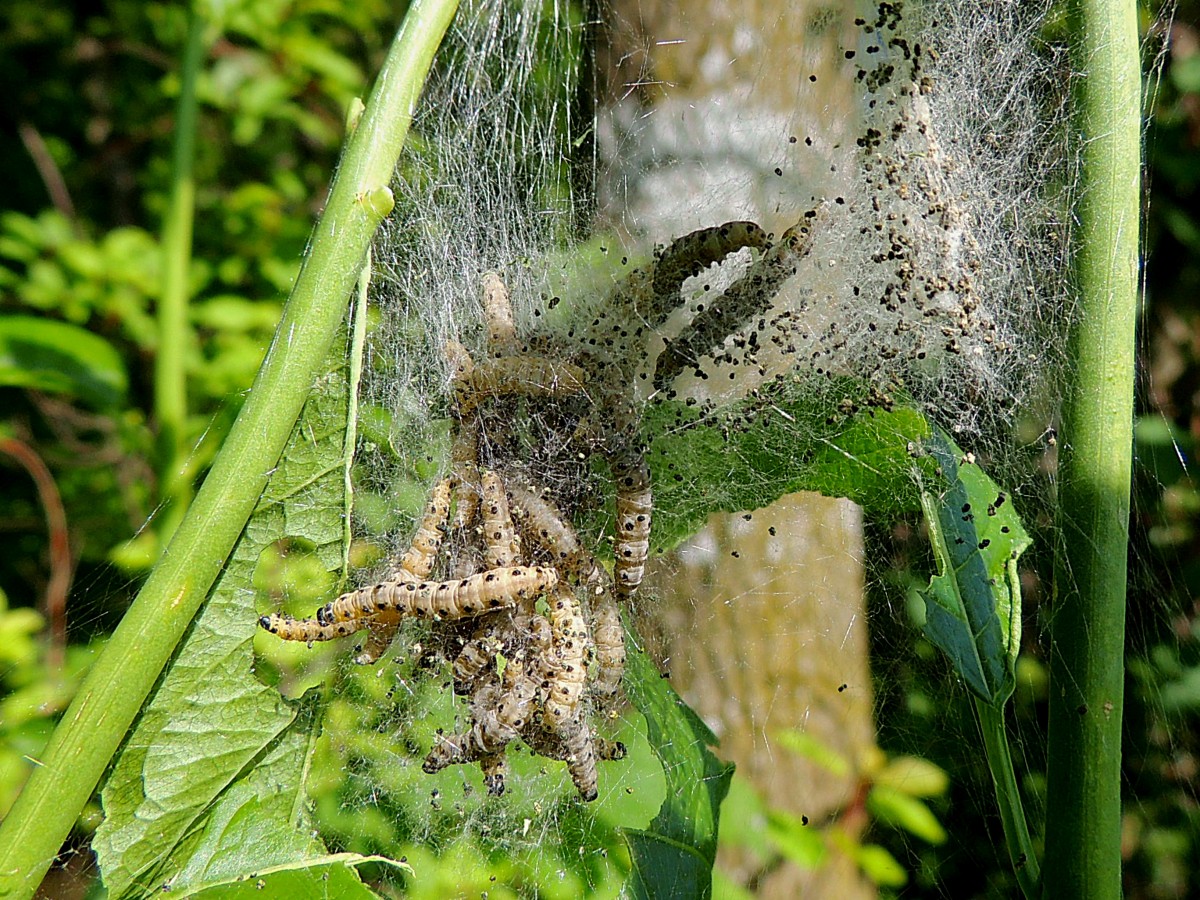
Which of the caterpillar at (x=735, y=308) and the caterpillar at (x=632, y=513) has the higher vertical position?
the caterpillar at (x=735, y=308)

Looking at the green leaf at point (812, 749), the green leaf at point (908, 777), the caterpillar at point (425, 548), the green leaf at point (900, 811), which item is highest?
the caterpillar at point (425, 548)

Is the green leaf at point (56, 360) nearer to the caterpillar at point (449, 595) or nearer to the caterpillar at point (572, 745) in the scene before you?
the caterpillar at point (449, 595)

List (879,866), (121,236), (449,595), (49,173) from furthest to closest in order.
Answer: (49,173)
(121,236)
(879,866)
(449,595)

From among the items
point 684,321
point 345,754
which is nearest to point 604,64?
point 684,321

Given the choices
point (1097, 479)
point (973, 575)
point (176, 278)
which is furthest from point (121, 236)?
point (1097, 479)

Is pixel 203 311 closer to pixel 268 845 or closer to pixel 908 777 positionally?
pixel 268 845

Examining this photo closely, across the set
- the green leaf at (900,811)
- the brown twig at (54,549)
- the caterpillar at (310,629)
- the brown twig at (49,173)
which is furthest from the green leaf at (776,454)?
the brown twig at (49,173)

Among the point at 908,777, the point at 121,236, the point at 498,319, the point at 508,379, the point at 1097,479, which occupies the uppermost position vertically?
the point at 121,236
